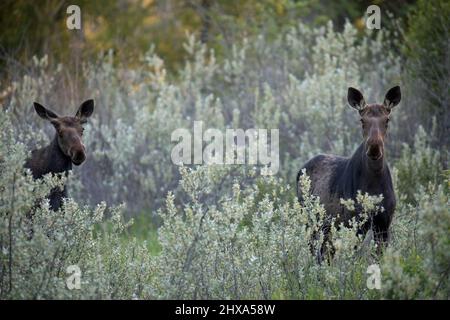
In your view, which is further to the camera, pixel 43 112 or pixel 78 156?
pixel 43 112

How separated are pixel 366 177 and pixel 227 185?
14.9ft

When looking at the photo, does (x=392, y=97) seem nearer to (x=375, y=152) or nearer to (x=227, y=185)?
(x=375, y=152)

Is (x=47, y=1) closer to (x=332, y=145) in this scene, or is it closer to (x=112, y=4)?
(x=112, y=4)

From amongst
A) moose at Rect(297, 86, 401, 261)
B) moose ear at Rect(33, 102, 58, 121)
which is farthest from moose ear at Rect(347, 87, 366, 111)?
moose ear at Rect(33, 102, 58, 121)

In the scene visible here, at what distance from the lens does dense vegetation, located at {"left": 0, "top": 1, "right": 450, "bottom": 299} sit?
6914 mm

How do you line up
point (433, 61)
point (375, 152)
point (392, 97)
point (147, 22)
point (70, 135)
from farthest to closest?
point (147, 22) < point (433, 61) < point (70, 135) < point (392, 97) < point (375, 152)

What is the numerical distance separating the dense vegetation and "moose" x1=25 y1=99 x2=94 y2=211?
2.06 feet

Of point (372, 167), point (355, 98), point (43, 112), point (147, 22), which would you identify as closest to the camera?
point (372, 167)

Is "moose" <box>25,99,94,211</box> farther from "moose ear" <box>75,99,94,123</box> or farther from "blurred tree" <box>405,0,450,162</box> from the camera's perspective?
"blurred tree" <box>405,0,450,162</box>

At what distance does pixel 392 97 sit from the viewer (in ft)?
30.3

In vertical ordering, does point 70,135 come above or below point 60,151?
above

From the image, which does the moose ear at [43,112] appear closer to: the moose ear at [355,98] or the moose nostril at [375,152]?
the moose ear at [355,98]

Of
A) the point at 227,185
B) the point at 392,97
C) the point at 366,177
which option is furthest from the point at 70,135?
the point at 392,97

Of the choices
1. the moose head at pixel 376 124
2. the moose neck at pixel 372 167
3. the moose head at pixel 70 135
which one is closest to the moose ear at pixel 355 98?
the moose head at pixel 376 124
